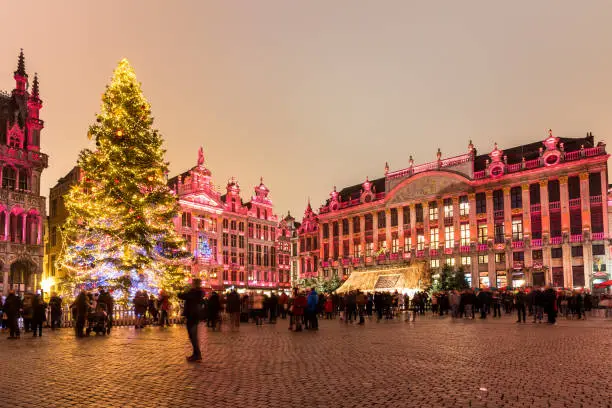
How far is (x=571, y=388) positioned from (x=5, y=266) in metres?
46.3

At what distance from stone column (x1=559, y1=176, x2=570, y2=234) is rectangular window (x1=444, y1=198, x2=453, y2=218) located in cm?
1392

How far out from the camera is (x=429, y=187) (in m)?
75.6

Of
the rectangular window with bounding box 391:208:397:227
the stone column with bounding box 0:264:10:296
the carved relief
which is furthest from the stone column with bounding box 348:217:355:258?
the stone column with bounding box 0:264:10:296

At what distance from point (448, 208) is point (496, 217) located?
6.69 m

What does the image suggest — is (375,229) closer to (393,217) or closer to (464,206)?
(393,217)

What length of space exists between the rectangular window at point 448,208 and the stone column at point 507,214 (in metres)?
7.36

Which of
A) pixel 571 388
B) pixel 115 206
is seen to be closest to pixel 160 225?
pixel 115 206

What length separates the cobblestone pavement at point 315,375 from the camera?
7.93 metres

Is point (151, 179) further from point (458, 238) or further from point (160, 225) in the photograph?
point (458, 238)

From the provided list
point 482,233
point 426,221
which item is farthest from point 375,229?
point 482,233

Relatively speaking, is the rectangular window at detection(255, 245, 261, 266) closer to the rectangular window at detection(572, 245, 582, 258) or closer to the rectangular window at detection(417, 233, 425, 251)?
the rectangular window at detection(417, 233, 425, 251)

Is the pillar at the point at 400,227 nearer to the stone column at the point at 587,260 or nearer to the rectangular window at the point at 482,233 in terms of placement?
the rectangular window at the point at 482,233

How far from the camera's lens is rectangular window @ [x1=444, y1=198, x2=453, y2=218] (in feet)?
242

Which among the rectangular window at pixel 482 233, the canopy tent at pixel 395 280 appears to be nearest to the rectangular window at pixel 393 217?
the rectangular window at pixel 482 233
